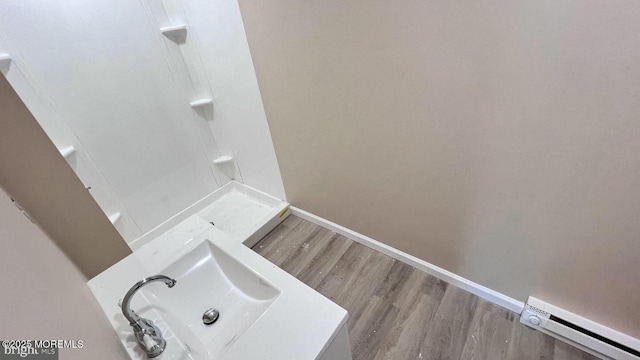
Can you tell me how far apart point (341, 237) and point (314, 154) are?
655mm

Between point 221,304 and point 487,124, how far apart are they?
3.91 ft

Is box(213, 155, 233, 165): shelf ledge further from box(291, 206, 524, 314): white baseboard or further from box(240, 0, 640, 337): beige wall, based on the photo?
box(240, 0, 640, 337): beige wall

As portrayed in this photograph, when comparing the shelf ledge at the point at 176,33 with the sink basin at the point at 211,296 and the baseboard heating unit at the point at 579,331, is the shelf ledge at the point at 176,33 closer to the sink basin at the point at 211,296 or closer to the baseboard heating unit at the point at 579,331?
the sink basin at the point at 211,296

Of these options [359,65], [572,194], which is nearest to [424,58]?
[359,65]

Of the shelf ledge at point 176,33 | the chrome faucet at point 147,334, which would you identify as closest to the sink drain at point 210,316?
the chrome faucet at point 147,334

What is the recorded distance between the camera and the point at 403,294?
1.45 m

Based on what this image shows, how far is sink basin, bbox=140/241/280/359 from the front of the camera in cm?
82

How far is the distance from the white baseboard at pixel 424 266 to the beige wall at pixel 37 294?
1435 millimetres

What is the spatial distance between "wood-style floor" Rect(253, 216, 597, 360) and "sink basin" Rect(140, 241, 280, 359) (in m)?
0.68

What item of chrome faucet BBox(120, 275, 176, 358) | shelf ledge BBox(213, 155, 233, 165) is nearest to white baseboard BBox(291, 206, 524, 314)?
shelf ledge BBox(213, 155, 233, 165)

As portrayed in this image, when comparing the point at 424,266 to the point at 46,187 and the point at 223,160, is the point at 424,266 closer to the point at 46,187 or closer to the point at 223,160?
the point at 46,187

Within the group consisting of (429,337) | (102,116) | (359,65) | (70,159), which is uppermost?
(359,65)

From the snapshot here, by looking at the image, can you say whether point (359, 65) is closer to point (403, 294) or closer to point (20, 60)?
point (403, 294)

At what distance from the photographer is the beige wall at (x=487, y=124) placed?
75 centimetres
